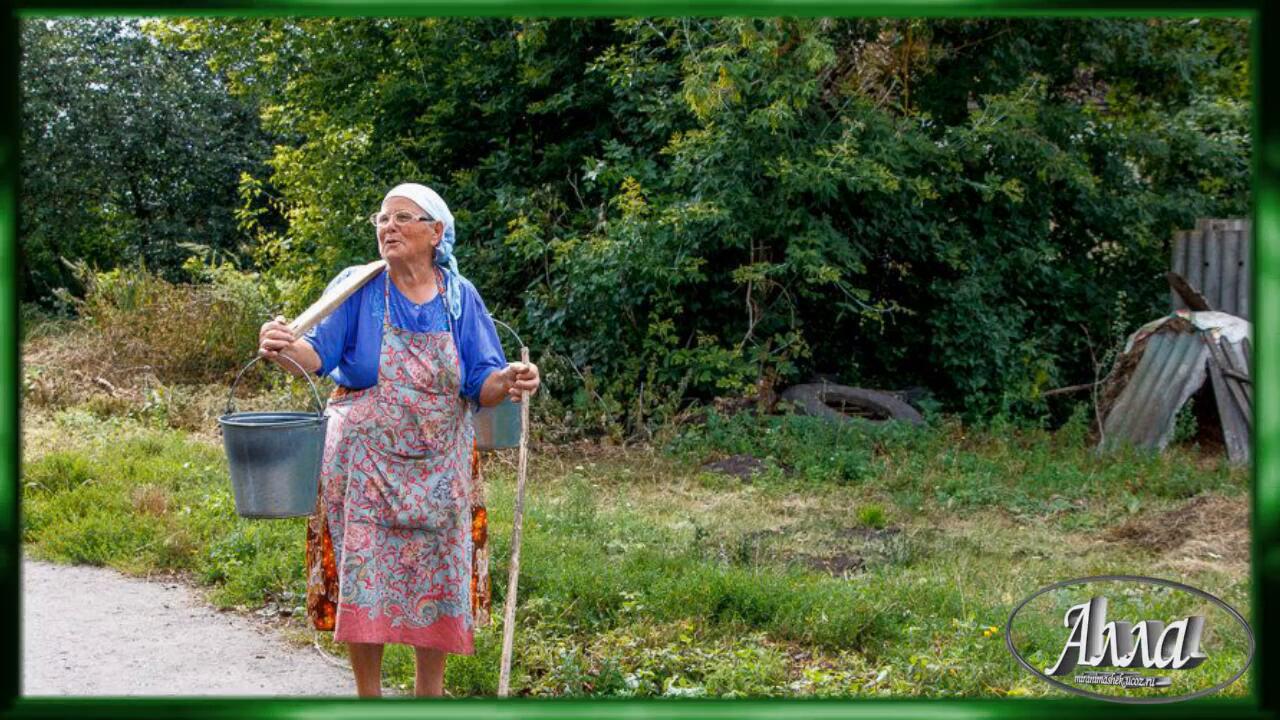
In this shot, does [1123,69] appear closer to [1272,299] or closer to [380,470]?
[380,470]

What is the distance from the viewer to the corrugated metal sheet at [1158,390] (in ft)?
31.8

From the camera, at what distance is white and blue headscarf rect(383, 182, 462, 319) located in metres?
3.70

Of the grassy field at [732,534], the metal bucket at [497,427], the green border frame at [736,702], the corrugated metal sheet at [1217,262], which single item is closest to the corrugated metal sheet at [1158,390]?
the grassy field at [732,534]

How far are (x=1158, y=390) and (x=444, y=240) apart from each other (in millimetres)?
7505

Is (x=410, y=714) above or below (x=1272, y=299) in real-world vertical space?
below

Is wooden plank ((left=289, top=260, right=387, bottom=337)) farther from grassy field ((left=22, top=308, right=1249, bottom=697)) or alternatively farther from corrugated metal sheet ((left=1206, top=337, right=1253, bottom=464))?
corrugated metal sheet ((left=1206, top=337, right=1253, bottom=464))

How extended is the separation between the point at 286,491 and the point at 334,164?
27.2ft

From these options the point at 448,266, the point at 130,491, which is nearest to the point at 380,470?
the point at 448,266

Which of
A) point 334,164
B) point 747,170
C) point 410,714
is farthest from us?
point 334,164

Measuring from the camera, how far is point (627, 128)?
10914mm

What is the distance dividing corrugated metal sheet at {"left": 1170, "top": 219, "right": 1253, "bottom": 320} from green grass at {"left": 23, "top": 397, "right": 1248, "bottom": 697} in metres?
1.77

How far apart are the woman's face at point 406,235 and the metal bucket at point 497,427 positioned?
134 centimetres

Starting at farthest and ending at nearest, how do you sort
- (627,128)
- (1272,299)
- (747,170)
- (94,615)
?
(627,128) → (747,170) → (94,615) → (1272,299)

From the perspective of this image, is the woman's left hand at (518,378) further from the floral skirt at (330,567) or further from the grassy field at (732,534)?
the grassy field at (732,534)
